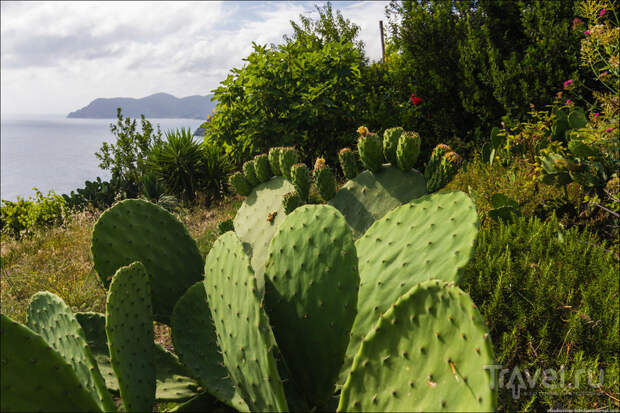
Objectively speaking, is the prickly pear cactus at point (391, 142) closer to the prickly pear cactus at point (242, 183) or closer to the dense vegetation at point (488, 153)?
the dense vegetation at point (488, 153)

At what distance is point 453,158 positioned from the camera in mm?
1755

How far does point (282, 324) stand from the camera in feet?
3.71

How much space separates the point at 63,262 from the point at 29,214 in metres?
3.21

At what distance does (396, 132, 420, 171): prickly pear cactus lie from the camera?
1.88 metres

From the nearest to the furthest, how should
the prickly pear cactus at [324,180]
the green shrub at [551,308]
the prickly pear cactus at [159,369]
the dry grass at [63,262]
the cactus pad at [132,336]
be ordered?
the cactus pad at [132,336] → the prickly pear cactus at [159,369] → the green shrub at [551,308] → the prickly pear cactus at [324,180] → the dry grass at [63,262]

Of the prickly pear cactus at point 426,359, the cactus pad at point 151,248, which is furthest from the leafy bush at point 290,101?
the prickly pear cactus at point 426,359

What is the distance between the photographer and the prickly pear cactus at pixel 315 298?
42.1 inches

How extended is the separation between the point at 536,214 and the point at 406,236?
122 inches

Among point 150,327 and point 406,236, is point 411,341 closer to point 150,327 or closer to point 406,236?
point 406,236

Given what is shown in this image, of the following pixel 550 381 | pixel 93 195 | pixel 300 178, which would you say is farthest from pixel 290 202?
pixel 93 195

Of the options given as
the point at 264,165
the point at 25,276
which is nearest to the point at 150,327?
the point at 264,165

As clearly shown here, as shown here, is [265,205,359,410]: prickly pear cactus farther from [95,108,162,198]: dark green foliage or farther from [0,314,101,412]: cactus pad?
[95,108,162,198]: dark green foliage

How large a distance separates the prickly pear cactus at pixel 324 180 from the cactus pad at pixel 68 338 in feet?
4.39

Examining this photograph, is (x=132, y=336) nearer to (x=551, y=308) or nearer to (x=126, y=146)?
(x=551, y=308)
